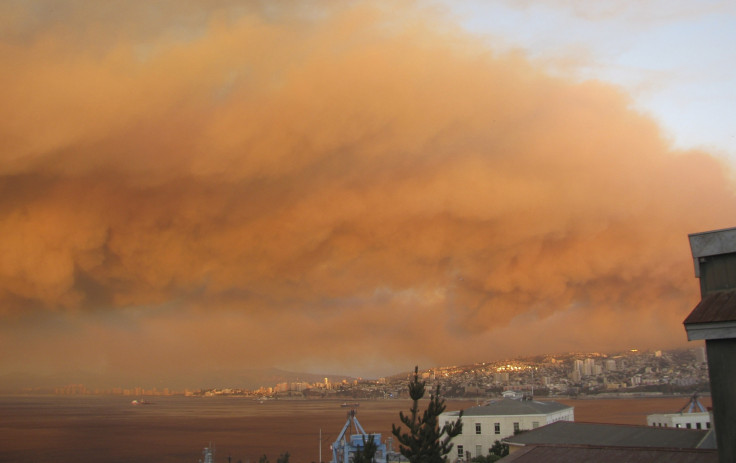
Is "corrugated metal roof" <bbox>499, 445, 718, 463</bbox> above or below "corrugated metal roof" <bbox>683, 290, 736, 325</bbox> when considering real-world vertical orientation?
below

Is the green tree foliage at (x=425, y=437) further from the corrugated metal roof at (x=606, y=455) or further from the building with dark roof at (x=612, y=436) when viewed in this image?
the building with dark roof at (x=612, y=436)

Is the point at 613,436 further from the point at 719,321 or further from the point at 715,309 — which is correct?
the point at 719,321

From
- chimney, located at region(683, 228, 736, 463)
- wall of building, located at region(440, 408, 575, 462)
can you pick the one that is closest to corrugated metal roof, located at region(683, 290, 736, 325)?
chimney, located at region(683, 228, 736, 463)

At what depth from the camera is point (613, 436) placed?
91.6 ft

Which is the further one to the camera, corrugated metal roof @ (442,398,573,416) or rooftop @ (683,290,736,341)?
corrugated metal roof @ (442,398,573,416)

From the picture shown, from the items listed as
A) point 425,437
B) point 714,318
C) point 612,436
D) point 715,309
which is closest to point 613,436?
point 612,436

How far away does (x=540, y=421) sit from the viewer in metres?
49.8

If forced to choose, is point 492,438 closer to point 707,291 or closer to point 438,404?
point 438,404

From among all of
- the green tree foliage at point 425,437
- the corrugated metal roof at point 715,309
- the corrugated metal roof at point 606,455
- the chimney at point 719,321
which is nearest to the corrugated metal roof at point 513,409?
the corrugated metal roof at point 606,455

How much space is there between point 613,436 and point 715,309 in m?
19.6

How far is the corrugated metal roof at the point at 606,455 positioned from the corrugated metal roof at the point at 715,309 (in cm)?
658

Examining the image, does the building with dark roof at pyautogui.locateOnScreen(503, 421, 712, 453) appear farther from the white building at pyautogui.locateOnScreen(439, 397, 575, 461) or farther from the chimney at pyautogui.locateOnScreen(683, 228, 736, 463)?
the white building at pyautogui.locateOnScreen(439, 397, 575, 461)

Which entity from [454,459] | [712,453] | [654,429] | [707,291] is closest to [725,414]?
[707,291]

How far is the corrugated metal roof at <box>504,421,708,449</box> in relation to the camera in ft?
81.9
